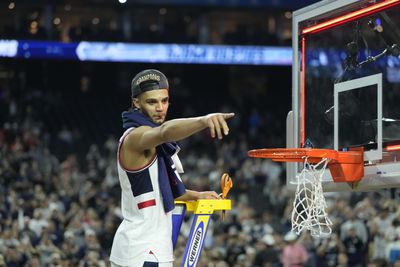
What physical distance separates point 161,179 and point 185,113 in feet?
76.7

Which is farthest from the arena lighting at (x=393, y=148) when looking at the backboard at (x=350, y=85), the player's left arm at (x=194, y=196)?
the player's left arm at (x=194, y=196)

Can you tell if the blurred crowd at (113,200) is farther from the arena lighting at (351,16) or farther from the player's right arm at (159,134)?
the player's right arm at (159,134)

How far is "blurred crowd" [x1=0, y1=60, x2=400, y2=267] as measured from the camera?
1484 centimetres

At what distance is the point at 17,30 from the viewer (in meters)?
25.8

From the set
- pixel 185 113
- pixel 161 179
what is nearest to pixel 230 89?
pixel 185 113

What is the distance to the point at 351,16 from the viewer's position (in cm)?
759

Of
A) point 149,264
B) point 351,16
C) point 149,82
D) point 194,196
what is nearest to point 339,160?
point 351,16

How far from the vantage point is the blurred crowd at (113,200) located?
14844 mm

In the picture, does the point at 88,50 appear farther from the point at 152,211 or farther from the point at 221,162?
the point at 152,211

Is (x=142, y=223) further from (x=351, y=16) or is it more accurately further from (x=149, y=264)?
(x=351, y=16)

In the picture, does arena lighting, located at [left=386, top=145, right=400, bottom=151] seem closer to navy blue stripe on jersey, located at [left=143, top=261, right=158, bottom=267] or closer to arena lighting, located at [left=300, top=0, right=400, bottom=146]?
arena lighting, located at [left=300, top=0, right=400, bottom=146]

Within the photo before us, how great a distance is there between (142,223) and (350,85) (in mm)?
2866

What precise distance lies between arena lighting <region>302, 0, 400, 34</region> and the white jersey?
2.77 meters

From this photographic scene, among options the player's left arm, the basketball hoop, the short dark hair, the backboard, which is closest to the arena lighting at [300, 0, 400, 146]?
the backboard
